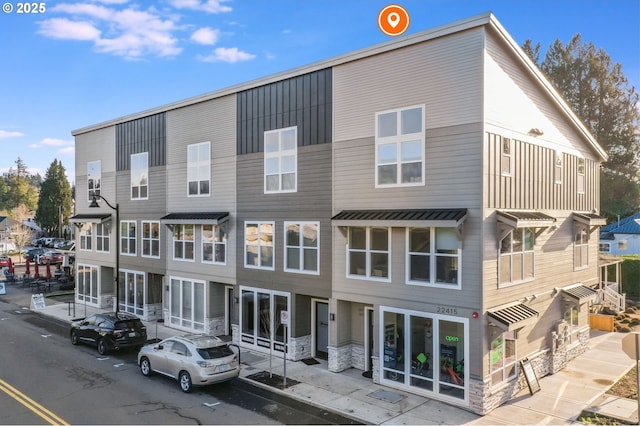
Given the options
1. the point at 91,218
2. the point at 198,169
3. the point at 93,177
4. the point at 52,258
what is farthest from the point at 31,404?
the point at 52,258

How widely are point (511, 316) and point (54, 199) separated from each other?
255 feet

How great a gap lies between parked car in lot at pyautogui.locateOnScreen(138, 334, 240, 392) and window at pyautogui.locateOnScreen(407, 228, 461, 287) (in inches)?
258

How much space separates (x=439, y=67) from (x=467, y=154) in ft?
9.45

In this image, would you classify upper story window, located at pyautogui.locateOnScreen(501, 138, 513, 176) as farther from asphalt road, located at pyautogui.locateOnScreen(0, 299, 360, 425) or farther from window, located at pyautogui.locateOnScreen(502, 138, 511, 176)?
asphalt road, located at pyautogui.locateOnScreen(0, 299, 360, 425)

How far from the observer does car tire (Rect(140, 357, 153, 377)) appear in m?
16.2

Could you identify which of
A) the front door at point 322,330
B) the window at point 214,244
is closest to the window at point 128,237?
the window at point 214,244

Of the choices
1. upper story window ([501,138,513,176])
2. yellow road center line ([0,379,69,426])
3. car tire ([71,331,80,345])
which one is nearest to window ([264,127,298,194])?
upper story window ([501,138,513,176])

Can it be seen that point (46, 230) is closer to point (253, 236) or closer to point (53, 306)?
point (53, 306)

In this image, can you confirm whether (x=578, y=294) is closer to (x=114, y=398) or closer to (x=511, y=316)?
(x=511, y=316)

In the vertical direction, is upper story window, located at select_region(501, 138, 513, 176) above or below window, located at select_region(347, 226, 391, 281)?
above

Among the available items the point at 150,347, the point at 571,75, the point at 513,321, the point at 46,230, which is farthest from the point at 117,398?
the point at 46,230

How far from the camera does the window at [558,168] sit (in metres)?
17.6

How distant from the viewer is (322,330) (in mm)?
18516

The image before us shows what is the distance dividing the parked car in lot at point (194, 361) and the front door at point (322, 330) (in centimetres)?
390
